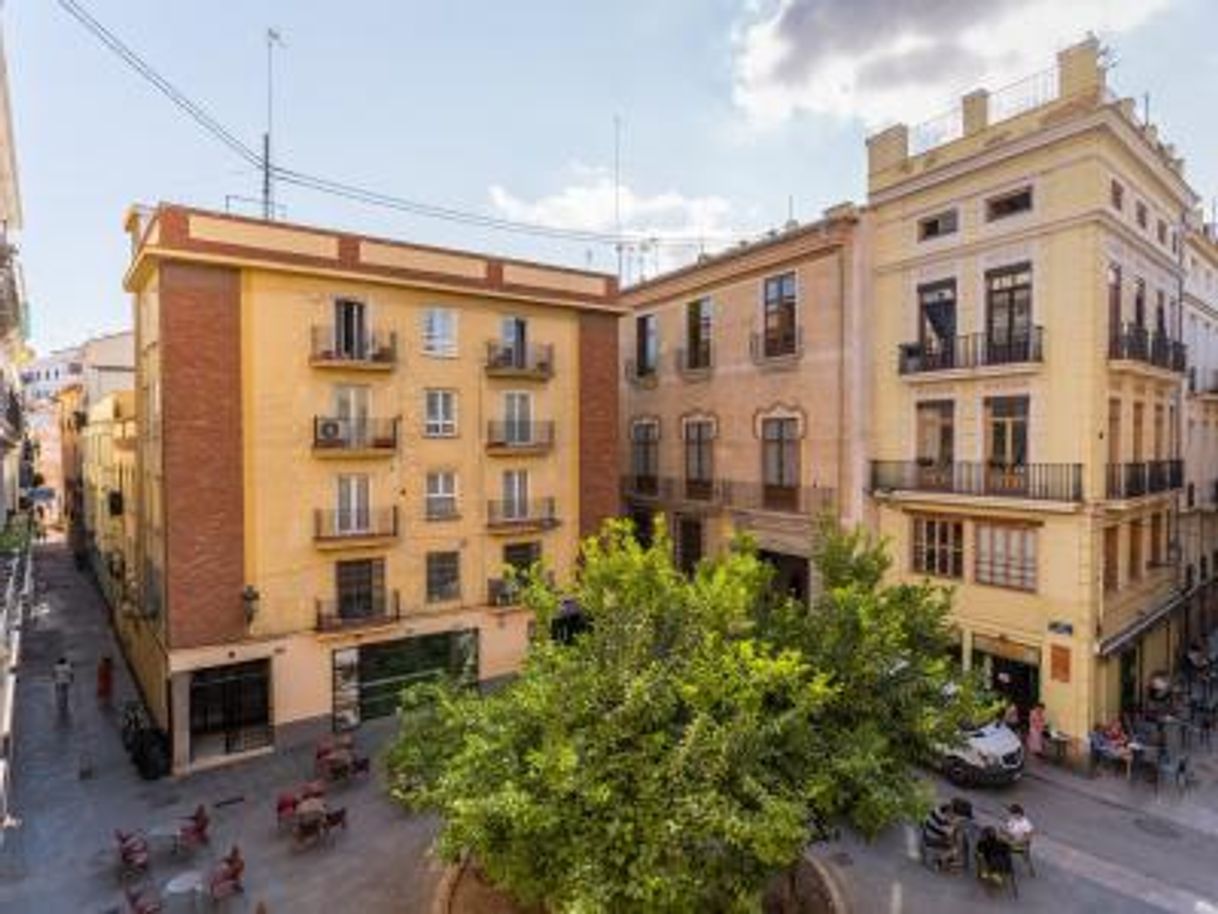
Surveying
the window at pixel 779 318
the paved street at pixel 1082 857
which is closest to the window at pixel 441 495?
the window at pixel 779 318

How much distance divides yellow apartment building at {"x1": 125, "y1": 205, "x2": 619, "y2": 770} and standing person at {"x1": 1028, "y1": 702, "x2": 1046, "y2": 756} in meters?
14.3

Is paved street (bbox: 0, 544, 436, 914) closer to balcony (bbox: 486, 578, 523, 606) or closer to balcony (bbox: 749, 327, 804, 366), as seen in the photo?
balcony (bbox: 486, 578, 523, 606)

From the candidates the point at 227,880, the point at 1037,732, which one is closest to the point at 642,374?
the point at 1037,732

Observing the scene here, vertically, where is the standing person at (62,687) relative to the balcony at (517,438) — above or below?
below

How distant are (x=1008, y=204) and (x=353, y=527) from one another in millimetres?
20465

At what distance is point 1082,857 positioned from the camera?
14695 millimetres

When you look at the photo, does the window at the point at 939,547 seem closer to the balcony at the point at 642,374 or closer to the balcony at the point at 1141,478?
the balcony at the point at 1141,478

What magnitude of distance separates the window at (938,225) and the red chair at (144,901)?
2414cm

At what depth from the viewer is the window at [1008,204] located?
19.5 meters

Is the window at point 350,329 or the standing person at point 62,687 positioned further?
the standing person at point 62,687

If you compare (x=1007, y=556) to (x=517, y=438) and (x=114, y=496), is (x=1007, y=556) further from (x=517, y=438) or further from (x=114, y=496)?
(x=114, y=496)

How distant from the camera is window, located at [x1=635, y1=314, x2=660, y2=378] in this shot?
31547 mm

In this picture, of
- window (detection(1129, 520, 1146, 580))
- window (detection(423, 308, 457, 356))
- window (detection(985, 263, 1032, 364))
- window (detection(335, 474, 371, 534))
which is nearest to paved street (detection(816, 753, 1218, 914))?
window (detection(1129, 520, 1146, 580))

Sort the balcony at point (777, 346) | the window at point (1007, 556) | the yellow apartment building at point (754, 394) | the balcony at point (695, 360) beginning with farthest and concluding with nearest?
the balcony at point (695, 360) < the balcony at point (777, 346) < the yellow apartment building at point (754, 394) < the window at point (1007, 556)
